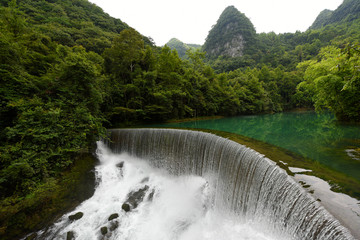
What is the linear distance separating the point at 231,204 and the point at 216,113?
20.8 metres

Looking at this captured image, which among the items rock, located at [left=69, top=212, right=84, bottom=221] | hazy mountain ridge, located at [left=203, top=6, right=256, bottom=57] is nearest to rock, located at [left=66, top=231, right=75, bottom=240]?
rock, located at [left=69, top=212, right=84, bottom=221]

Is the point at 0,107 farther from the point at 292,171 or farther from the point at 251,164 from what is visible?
the point at 292,171

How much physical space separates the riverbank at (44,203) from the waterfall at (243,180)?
3762 millimetres

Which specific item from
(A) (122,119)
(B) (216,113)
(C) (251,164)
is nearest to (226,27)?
(B) (216,113)

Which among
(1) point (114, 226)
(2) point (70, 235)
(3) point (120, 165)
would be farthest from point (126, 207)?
(3) point (120, 165)

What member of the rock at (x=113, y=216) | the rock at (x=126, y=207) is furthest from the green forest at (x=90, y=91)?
the rock at (x=126, y=207)

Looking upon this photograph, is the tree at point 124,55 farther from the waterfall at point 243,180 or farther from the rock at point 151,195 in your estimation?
the rock at point 151,195

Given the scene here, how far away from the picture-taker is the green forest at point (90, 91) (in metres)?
5.84

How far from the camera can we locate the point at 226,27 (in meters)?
98.6

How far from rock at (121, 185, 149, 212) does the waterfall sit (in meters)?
1.82

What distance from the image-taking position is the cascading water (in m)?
3.25

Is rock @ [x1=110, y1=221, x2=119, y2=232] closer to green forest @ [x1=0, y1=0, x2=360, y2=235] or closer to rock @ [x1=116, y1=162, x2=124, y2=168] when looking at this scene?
green forest @ [x1=0, y1=0, x2=360, y2=235]

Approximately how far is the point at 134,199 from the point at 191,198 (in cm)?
288

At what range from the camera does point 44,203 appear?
576 centimetres
